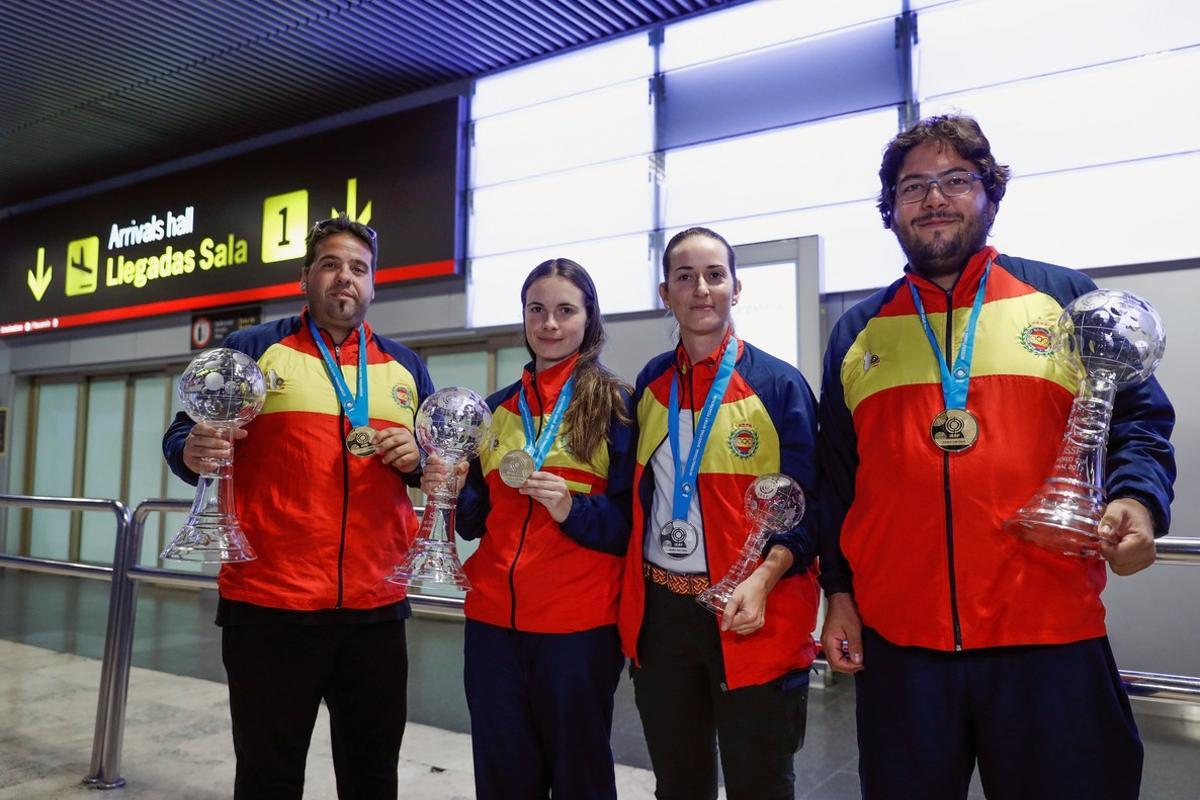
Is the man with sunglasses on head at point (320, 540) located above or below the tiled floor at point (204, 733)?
above

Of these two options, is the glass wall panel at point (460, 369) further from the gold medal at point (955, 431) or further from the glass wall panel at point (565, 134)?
the gold medal at point (955, 431)

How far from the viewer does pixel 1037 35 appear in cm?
500

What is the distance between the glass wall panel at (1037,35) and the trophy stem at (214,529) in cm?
495

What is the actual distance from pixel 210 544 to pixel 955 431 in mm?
1563

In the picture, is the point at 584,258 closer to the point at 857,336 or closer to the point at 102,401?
the point at 857,336

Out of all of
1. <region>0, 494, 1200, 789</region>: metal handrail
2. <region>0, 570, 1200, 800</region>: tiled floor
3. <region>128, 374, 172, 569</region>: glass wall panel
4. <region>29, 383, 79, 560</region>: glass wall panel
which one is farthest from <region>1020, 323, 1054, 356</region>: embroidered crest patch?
<region>29, 383, 79, 560</region>: glass wall panel

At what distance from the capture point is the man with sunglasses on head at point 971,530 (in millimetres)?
1360

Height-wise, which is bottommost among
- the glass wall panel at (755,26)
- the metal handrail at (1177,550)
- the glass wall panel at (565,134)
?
the metal handrail at (1177,550)

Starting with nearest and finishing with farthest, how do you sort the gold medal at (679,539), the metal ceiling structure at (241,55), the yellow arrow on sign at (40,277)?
the gold medal at (679,539) → the metal ceiling structure at (241,55) → the yellow arrow on sign at (40,277)

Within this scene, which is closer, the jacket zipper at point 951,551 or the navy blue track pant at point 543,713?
the jacket zipper at point 951,551

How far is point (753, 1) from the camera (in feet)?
19.6

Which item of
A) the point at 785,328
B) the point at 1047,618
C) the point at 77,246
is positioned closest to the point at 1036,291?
the point at 1047,618

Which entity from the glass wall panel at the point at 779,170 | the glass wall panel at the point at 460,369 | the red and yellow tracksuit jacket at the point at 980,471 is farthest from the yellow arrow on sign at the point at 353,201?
the red and yellow tracksuit jacket at the point at 980,471

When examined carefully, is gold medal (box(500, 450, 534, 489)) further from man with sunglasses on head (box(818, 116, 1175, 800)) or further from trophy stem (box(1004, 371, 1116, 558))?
trophy stem (box(1004, 371, 1116, 558))
